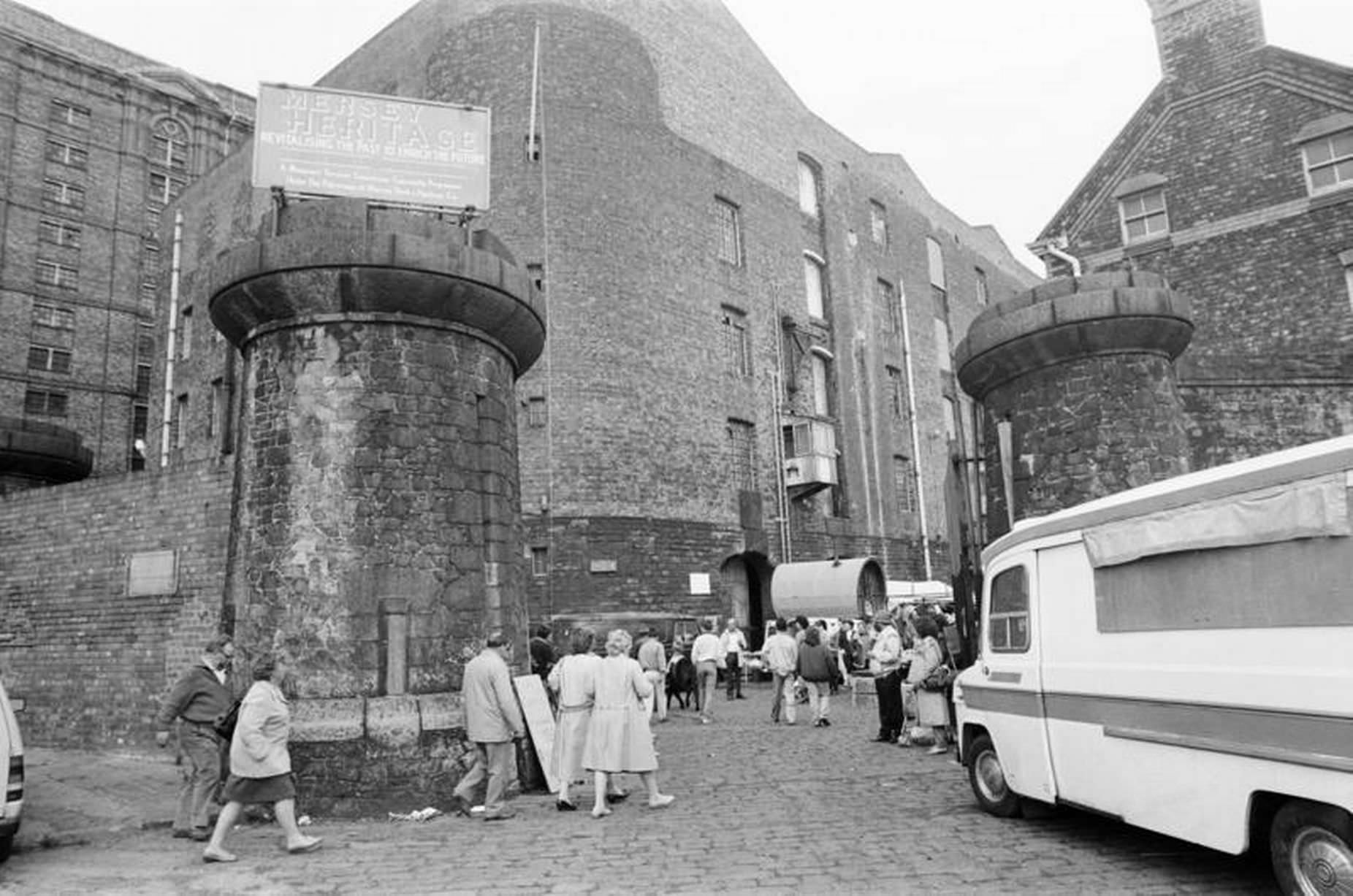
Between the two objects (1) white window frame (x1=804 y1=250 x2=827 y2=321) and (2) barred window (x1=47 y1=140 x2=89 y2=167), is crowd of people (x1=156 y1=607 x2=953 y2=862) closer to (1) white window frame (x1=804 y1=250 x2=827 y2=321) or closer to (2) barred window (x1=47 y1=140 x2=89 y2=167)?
(1) white window frame (x1=804 y1=250 x2=827 y2=321)

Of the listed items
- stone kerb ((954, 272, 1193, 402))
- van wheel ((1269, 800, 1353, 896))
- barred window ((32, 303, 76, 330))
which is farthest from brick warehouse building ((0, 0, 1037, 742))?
barred window ((32, 303, 76, 330))

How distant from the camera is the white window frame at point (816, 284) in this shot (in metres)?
30.0

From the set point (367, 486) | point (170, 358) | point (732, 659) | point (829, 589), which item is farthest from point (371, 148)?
point (170, 358)

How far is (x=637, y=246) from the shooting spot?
23.2 metres

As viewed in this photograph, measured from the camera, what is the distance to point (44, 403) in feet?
137

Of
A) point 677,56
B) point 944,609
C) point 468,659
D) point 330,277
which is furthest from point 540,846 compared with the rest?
point 677,56

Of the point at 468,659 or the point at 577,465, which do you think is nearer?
the point at 468,659

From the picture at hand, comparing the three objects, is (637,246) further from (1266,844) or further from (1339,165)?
(1266,844)

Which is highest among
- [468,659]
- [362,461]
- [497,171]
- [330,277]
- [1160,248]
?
[497,171]

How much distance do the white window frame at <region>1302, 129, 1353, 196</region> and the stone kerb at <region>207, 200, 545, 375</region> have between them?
18.1m

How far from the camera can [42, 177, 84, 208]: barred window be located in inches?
1711

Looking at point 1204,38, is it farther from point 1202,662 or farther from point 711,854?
point 711,854

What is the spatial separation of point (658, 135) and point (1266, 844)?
2194 centimetres

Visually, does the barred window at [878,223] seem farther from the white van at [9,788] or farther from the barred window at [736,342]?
the white van at [9,788]
